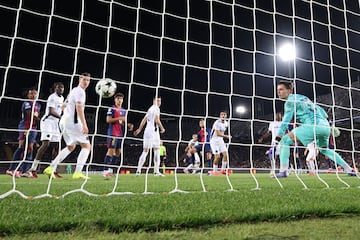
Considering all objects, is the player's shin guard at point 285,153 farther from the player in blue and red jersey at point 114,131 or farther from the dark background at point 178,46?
the dark background at point 178,46

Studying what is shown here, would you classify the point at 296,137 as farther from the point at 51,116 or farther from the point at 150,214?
the point at 150,214

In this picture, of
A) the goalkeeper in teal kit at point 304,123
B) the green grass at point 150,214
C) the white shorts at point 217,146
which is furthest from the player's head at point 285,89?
the green grass at point 150,214

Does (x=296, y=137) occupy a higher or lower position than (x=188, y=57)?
lower

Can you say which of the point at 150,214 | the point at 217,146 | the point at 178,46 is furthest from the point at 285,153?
the point at 178,46

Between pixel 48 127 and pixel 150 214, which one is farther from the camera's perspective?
pixel 48 127

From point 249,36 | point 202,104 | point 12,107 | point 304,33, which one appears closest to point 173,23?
point 249,36

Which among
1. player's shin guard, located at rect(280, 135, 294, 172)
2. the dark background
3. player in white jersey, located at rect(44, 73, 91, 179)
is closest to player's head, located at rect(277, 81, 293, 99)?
player's shin guard, located at rect(280, 135, 294, 172)

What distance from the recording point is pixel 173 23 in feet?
46.6

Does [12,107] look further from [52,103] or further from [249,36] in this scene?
[52,103]

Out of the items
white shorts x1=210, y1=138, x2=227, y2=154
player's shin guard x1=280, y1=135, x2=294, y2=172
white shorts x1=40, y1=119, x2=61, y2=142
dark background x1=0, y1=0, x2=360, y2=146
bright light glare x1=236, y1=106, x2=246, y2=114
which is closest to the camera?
white shorts x1=40, y1=119, x2=61, y2=142

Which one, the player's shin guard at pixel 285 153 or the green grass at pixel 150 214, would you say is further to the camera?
the player's shin guard at pixel 285 153

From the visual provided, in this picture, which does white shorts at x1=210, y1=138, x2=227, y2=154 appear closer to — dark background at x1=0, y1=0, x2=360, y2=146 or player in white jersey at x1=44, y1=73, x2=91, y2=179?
dark background at x1=0, y1=0, x2=360, y2=146

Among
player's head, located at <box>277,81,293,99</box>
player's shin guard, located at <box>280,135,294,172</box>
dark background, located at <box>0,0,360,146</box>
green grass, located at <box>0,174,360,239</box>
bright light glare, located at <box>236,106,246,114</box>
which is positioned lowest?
green grass, located at <box>0,174,360,239</box>

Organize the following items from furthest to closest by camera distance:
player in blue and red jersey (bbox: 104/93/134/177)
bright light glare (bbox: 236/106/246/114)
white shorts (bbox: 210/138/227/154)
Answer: bright light glare (bbox: 236/106/246/114), white shorts (bbox: 210/138/227/154), player in blue and red jersey (bbox: 104/93/134/177)
